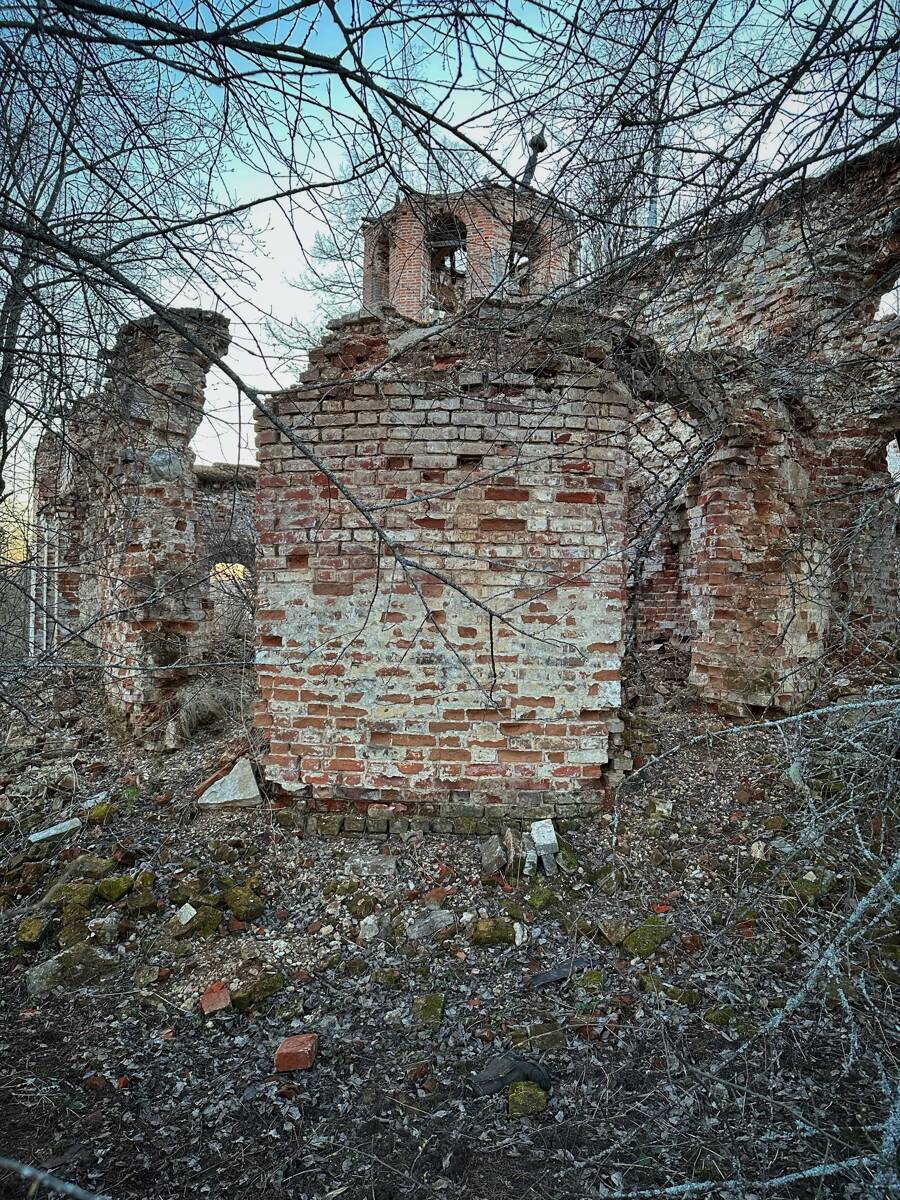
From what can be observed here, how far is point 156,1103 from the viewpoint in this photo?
2.04 meters

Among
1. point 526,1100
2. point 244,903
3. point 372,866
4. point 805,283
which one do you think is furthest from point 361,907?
point 805,283

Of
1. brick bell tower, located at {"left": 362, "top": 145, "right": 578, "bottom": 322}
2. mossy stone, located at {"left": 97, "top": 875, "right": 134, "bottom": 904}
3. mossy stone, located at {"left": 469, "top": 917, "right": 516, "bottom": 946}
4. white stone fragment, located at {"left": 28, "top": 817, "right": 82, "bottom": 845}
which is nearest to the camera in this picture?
brick bell tower, located at {"left": 362, "top": 145, "right": 578, "bottom": 322}

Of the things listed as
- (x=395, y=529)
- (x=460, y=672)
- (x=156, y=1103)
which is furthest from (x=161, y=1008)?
(x=395, y=529)

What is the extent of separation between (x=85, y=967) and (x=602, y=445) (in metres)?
3.66

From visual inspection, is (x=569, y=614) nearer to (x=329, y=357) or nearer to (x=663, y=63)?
(x=329, y=357)

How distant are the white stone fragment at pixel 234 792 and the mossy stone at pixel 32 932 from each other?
3.21 ft

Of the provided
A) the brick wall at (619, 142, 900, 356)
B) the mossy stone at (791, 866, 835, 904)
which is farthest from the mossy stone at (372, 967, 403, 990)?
the brick wall at (619, 142, 900, 356)

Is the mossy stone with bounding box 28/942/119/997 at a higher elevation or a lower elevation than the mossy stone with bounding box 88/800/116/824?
lower

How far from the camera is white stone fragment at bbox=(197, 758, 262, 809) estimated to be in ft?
12.0

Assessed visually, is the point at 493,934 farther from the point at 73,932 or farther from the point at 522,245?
the point at 522,245

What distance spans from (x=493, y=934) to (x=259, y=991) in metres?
1.04

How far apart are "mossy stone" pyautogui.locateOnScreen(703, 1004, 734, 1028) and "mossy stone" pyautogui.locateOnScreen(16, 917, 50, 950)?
9.67 feet

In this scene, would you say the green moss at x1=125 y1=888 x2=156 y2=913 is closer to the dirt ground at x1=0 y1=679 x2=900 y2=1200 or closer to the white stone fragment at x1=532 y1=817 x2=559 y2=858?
the dirt ground at x1=0 y1=679 x2=900 y2=1200

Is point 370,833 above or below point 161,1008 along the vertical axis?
above
